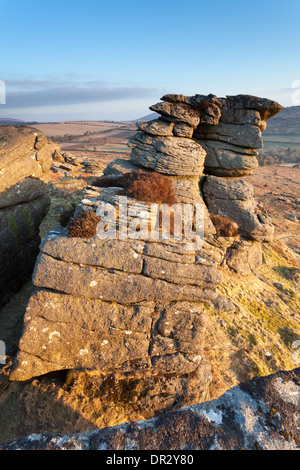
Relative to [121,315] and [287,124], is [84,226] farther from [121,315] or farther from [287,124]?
[287,124]

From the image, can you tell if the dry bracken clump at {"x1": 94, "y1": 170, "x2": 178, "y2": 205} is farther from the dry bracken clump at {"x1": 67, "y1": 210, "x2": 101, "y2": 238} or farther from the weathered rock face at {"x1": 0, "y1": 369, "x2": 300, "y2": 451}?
the weathered rock face at {"x1": 0, "y1": 369, "x2": 300, "y2": 451}

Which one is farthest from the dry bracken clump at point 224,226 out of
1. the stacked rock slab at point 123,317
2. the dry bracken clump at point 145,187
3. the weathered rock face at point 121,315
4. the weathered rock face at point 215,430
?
the weathered rock face at point 215,430

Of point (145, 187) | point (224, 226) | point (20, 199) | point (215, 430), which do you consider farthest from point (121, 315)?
point (224, 226)

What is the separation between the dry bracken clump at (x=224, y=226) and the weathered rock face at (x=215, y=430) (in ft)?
41.0

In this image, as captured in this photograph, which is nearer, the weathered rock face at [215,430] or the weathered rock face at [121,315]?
the weathered rock face at [215,430]

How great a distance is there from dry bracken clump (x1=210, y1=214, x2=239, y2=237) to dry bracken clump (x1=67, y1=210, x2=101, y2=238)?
10.6 metres

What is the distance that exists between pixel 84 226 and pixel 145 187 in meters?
4.09

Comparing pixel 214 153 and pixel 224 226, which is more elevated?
pixel 214 153

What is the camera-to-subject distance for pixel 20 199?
12336 mm

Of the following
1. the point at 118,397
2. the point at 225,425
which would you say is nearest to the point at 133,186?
the point at 118,397

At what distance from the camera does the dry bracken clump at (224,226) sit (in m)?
17.2

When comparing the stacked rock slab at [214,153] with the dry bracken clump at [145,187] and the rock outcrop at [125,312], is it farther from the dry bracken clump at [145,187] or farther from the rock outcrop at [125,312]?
the rock outcrop at [125,312]

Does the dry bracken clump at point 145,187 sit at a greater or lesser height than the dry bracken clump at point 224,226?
greater

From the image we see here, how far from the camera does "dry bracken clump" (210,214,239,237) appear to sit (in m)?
17.2
